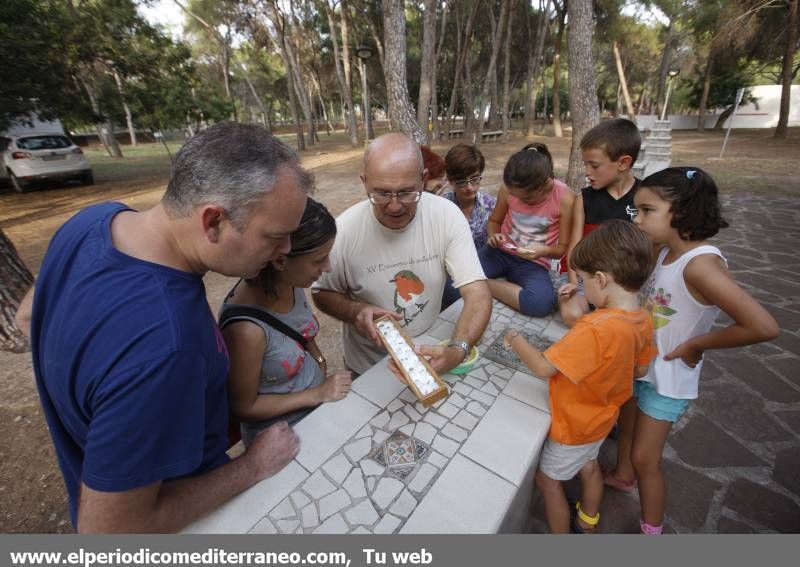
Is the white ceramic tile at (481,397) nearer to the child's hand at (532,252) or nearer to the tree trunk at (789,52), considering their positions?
the child's hand at (532,252)

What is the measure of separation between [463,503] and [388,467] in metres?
0.30

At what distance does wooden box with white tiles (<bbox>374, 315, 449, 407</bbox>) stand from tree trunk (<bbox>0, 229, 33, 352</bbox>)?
3.64m

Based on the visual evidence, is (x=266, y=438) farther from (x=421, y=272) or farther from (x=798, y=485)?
(x=798, y=485)

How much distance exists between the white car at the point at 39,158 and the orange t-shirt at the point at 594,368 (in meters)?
15.9

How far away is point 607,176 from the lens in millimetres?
2611

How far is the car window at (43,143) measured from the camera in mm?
11352

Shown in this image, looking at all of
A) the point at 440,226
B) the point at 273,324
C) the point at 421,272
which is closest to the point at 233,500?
the point at 273,324

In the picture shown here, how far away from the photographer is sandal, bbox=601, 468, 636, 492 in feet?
7.23

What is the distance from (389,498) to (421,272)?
4.01 ft

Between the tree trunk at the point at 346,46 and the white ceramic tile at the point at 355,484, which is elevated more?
the tree trunk at the point at 346,46

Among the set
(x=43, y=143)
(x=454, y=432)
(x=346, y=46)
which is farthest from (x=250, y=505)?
(x=346, y=46)

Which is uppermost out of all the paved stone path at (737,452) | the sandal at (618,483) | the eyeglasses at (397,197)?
the eyeglasses at (397,197)

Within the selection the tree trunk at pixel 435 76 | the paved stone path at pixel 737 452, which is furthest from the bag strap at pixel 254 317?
the tree trunk at pixel 435 76
